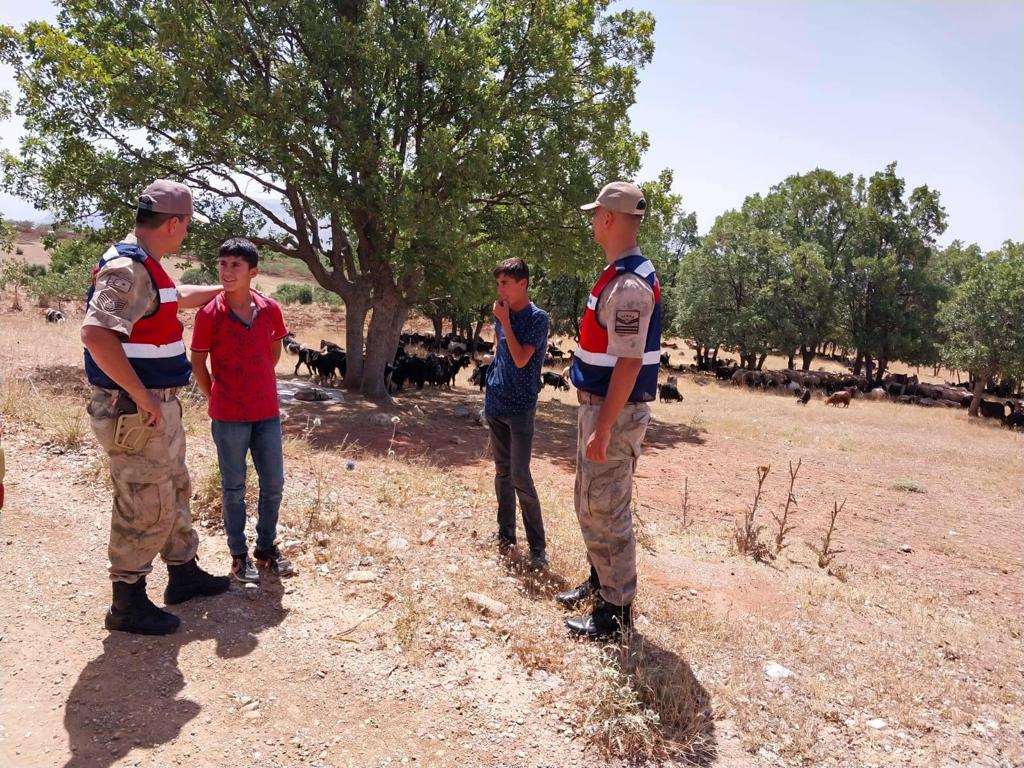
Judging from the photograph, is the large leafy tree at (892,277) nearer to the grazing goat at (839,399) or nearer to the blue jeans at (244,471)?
the grazing goat at (839,399)

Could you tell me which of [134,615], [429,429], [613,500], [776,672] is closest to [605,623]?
[613,500]

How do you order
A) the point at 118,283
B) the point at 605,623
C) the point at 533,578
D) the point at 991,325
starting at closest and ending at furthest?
the point at 118,283 → the point at 605,623 → the point at 533,578 → the point at 991,325

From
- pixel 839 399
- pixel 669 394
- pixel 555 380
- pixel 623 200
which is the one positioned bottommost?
pixel 669 394

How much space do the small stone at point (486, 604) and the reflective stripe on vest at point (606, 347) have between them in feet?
4.65

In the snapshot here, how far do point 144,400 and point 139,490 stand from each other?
0.50 meters

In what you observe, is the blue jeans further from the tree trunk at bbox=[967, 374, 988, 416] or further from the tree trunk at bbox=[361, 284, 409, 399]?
the tree trunk at bbox=[967, 374, 988, 416]

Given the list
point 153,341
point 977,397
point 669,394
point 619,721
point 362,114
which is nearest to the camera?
point 619,721

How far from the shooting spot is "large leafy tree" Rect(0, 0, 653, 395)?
37.9 ft

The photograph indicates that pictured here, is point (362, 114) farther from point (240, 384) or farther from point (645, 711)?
point (645, 711)

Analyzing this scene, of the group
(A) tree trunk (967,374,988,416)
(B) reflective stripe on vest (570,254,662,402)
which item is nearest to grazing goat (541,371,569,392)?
(A) tree trunk (967,374,988,416)

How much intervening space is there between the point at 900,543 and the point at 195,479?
303 inches

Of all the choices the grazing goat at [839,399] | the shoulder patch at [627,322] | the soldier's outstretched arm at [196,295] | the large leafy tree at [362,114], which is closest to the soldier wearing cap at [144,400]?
the soldier's outstretched arm at [196,295]

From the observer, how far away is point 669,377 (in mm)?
26062

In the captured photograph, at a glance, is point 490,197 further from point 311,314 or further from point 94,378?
point 311,314
